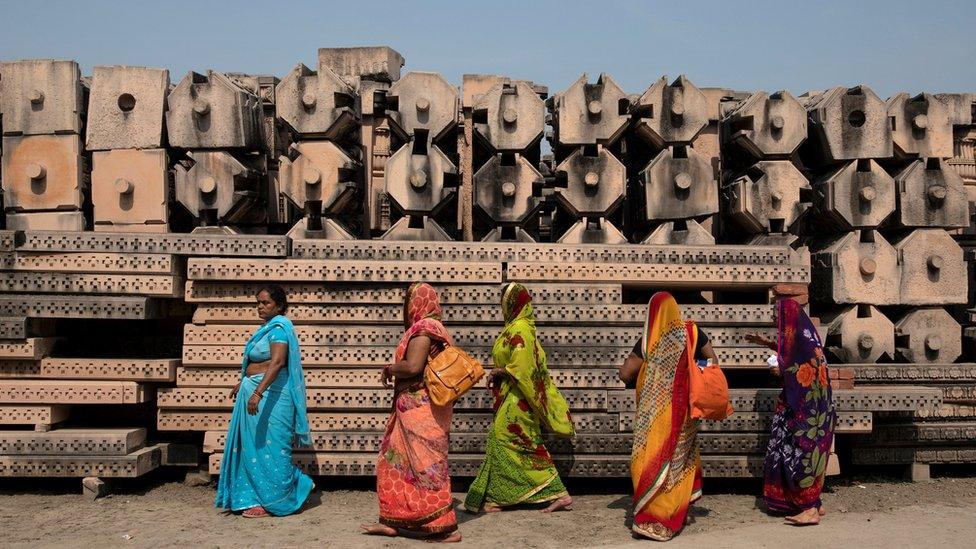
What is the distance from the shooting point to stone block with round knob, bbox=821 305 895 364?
6.64m

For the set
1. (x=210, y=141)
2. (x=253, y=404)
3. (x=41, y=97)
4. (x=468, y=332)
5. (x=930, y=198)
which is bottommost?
(x=253, y=404)

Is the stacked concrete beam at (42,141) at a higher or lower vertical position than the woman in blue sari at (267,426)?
higher

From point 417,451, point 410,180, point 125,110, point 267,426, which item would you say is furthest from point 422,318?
point 125,110

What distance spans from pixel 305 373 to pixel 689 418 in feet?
8.85

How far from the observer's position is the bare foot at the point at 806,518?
209 inches

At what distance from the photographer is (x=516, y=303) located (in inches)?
218

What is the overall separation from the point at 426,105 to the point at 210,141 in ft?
5.56

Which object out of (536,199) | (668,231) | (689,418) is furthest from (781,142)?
(689,418)

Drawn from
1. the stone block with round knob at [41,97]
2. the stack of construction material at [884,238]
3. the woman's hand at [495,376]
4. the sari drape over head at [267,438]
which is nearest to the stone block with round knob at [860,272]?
the stack of construction material at [884,238]

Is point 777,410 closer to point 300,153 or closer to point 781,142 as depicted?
point 781,142

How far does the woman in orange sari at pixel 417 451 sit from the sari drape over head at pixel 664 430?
115 cm

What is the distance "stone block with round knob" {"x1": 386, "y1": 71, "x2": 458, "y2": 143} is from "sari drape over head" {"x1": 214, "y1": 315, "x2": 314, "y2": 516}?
6.61 feet

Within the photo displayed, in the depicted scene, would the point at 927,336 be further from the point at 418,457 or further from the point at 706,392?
the point at 418,457

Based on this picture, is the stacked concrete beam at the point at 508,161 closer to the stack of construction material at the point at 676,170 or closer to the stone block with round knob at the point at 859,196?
the stack of construction material at the point at 676,170
